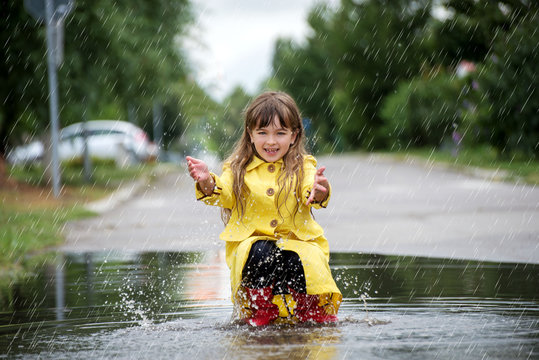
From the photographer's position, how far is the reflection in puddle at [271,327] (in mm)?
3955

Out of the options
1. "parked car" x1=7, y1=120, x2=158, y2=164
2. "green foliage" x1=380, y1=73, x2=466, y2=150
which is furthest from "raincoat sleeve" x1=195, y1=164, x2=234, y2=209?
"parked car" x1=7, y1=120, x2=158, y2=164

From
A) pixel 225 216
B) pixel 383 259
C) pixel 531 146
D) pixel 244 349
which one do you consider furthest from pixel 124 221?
pixel 531 146

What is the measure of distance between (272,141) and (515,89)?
Answer: 548 inches

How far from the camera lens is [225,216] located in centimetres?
488

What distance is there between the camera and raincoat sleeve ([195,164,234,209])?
4520mm

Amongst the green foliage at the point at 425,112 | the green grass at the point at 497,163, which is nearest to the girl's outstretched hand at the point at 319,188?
the green grass at the point at 497,163

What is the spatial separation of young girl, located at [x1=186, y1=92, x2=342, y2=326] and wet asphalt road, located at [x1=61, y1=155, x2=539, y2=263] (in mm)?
3086

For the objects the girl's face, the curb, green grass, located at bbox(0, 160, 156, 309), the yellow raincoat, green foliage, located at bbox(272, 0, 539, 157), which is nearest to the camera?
the yellow raincoat

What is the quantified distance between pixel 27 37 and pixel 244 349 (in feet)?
46.3

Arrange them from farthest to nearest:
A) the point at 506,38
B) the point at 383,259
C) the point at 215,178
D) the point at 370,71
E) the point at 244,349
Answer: the point at 370,71 → the point at 506,38 → the point at 383,259 → the point at 215,178 → the point at 244,349

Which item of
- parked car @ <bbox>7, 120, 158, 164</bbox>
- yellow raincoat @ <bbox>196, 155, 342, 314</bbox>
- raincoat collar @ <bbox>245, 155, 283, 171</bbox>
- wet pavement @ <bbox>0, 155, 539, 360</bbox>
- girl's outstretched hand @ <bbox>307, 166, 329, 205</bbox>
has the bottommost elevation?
parked car @ <bbox>7, 120, 158, 164</bbox>

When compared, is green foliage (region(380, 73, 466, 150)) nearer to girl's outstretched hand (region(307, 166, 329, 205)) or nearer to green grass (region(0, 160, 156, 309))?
green grass (region(0, 160, 156, 309))

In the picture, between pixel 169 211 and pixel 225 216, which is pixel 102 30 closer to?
pixel 169 211

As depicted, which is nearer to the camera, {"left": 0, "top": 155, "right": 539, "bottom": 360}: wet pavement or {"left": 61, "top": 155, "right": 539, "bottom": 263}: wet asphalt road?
{"left": 0, "top": 155, "right": 539, "bottom": 360}: wet pavement
